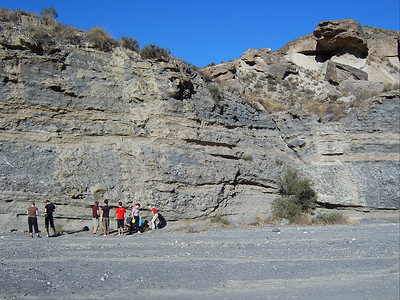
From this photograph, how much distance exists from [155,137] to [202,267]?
24.3ft

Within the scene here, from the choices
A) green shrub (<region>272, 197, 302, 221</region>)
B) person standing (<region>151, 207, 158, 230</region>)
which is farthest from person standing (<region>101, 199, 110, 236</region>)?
green shrub (<region>272, 197, 302, 221</region>)

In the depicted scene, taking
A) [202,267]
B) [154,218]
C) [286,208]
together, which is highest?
[154,218]

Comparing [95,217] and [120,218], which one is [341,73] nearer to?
[120,218]

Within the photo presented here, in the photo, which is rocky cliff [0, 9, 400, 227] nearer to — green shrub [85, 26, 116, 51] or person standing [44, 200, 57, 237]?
green shrub [85, 26, 116, 51]

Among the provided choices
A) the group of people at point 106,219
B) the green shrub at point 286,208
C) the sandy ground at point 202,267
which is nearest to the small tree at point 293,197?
the green shrub at point 286,208

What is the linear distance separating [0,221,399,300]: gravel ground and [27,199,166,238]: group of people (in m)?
0.73

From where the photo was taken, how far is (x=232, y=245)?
27.3 ft

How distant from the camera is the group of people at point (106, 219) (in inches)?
380

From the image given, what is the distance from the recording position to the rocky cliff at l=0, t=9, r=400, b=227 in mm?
11367

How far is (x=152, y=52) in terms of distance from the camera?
14664 mm

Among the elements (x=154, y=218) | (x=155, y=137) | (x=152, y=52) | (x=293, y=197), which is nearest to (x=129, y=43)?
(x=152, y=52)

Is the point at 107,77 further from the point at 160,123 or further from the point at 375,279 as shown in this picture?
the point at 375,279

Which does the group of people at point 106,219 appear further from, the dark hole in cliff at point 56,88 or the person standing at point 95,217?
the dark hole in cliff at point 56,88

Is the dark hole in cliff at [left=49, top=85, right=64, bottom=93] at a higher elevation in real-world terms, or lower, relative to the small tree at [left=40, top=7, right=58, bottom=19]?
lower
